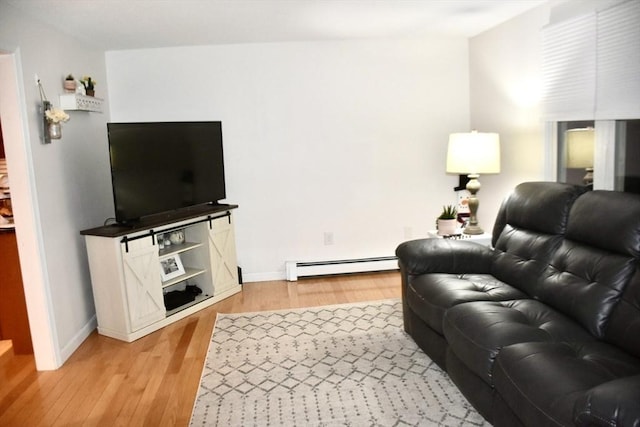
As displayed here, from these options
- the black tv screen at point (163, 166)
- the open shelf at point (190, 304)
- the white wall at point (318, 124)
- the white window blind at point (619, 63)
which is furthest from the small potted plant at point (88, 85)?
the white window blind at point (619, 63)

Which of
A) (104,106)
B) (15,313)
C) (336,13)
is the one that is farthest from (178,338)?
(336,13)

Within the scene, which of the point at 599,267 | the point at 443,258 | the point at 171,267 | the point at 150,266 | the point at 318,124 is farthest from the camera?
the point at 318,124

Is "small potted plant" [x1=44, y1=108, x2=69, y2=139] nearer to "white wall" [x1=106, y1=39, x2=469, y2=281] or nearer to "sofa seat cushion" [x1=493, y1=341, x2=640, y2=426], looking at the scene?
"white wall" [x1=106, y1=39, x2=469, y2=281]

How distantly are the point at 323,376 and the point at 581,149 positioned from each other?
2284 mm

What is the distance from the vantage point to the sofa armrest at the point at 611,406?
135 centimetres

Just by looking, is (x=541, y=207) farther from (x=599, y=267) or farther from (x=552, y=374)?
(x=552, y=374)

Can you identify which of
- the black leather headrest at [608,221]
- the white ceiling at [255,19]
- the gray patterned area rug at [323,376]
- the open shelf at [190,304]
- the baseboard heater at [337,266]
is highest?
the white ceiling at [255,19]

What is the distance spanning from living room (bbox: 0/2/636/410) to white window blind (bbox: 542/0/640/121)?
0.51 m

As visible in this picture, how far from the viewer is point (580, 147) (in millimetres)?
3326

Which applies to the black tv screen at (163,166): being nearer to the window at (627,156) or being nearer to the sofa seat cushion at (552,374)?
the sofa seat cushion at (552,374)

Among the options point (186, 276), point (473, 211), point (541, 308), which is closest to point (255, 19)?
point (186, 276)

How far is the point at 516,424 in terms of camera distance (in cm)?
196

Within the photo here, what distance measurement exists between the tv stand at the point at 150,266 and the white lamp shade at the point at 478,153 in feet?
6.73

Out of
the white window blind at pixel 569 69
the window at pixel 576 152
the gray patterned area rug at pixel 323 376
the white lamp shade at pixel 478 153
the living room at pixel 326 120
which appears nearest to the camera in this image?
the gray patterned area rug at pixel 323 376
